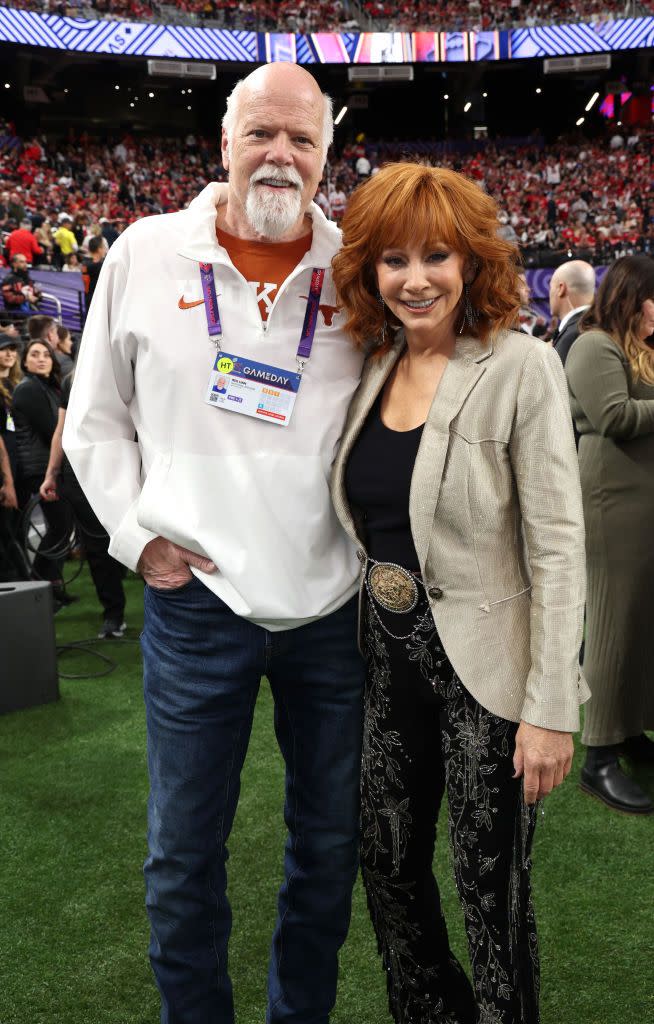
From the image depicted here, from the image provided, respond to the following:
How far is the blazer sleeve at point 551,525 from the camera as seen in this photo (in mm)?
1429

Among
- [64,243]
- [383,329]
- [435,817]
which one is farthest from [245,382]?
[64,243]

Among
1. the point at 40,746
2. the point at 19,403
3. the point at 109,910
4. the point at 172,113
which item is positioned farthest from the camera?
the point at 172,113

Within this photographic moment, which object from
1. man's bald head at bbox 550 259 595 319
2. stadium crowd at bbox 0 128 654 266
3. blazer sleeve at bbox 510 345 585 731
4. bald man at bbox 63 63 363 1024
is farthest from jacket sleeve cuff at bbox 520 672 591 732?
stadium crowd at bbox 0 128 654 266

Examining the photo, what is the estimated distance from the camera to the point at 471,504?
1.46m

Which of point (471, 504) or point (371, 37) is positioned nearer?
point (471, 504)

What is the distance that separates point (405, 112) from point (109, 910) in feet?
96.4

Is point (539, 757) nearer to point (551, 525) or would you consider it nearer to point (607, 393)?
point (551, 525)

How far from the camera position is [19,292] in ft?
33.7

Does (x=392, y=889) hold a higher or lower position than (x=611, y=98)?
lower

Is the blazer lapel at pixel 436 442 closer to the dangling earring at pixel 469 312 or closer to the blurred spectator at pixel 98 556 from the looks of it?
the dangling earring at pixel 469 312

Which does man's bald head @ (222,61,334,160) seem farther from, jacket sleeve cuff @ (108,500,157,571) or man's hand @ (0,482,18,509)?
man's hand @ (0,482,18,509)

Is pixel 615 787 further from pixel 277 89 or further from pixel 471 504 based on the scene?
pixel 277 89

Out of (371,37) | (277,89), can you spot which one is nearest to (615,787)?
(277,89)

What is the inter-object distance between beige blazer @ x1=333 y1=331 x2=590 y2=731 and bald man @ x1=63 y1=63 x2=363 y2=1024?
0.22 m
